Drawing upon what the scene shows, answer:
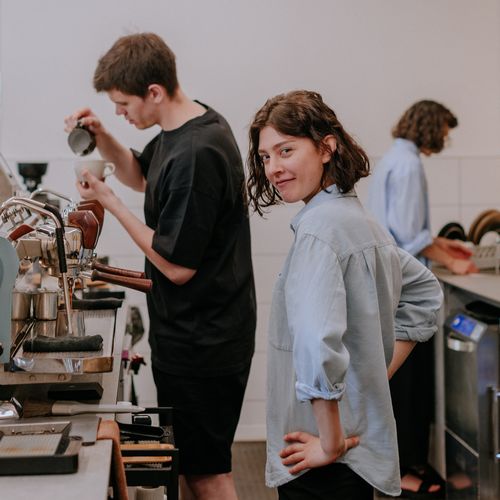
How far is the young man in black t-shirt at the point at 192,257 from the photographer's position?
7.59ft

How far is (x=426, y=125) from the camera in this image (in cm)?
372

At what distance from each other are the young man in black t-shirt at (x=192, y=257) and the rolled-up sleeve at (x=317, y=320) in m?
0.83

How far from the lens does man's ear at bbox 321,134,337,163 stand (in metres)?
1.60

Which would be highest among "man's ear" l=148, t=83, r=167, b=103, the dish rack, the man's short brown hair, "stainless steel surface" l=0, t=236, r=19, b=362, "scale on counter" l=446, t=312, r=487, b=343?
the man's short brown hair

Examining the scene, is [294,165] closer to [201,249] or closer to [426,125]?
[201,249]

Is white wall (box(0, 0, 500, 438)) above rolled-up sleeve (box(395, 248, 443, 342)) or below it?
above

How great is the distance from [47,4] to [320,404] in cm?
309

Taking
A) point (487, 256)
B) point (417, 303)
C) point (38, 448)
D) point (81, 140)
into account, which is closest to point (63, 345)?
point (38, 448)

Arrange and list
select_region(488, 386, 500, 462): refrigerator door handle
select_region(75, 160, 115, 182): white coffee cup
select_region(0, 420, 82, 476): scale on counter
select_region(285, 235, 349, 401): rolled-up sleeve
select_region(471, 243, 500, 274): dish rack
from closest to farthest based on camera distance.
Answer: select_region(0, 420, 82, 476): scale on counter
select_region(285, 235, 349, 401): rolled-up sleeve
select_region(75, 160, 115, 182): white coffee cup
select_region(488, 386, 500, 462): refrigerator door handle
select_region(471, 243, 500, 274): dish rack

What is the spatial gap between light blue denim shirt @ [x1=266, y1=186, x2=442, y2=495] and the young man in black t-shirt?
730 mm

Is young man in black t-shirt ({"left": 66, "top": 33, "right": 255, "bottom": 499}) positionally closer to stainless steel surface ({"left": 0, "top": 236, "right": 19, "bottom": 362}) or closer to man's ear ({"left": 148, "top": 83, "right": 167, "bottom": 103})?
man's ear ({"left": 148, "top": 83, "right": 167, "bottom": 103})

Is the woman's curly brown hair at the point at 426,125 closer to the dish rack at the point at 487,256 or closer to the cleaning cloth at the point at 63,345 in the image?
the dish rack at the point at 487,256

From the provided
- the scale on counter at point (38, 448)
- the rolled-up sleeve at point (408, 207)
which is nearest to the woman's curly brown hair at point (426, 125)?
the rolled-up sleeve at point (408, 207)

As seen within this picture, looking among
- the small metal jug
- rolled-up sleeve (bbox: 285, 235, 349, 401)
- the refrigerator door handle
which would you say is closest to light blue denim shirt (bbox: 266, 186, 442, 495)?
rolled-up sleeve (bbox: 285, 235, 349, 401)
